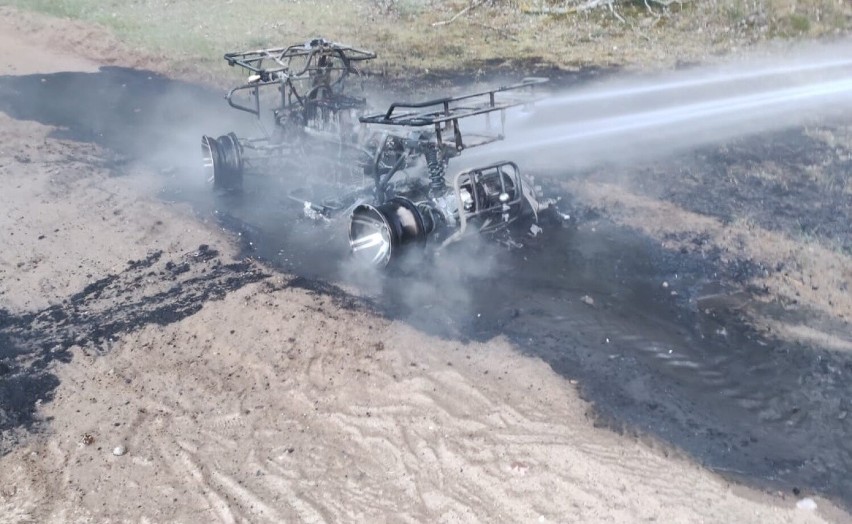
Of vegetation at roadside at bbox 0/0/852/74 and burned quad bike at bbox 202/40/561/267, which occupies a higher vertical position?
vegetation at roadside at bbox 0/0/852/74

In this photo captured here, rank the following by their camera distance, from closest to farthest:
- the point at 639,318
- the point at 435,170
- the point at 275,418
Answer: the point at 275,418
the point at 639,318
the point at 435,170

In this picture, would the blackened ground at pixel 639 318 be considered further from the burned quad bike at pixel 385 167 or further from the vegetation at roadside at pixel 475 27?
the vegetation at roadside at pixel 475 27

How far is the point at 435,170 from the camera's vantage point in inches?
339

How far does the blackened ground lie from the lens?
606 centimetres

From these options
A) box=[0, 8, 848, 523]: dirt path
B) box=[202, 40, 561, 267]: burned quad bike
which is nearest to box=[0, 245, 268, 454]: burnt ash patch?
box=[0, 8, 848, 523]: dirt path

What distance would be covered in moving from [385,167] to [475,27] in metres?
11.7

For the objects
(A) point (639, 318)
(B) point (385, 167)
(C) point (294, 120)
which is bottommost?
(A) point (639, 318)

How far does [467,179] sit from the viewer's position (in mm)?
8375

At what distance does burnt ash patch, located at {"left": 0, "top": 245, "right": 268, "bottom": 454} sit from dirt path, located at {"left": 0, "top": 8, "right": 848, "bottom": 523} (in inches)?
0.9

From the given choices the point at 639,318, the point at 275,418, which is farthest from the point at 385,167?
the point at 275,418

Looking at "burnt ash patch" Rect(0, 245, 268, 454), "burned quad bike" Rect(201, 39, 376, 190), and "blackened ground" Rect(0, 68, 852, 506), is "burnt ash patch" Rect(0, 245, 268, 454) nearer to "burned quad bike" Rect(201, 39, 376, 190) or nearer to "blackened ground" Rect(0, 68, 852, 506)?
"blackened ground" Rect(0, 68, 852, 506)

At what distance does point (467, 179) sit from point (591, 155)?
4.59 meters

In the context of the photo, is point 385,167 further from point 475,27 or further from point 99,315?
point 475,27

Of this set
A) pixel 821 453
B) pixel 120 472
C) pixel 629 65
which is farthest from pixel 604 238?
pixel 629 65
